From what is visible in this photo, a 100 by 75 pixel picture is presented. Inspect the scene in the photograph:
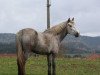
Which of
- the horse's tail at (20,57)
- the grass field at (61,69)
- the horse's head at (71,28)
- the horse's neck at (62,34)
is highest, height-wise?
the horse's head at (71,28)

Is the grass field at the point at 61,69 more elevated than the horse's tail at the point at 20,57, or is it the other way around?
the horse's tail at the point at 20,57

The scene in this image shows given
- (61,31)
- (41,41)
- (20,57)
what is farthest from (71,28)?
(20,57)

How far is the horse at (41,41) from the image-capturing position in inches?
643

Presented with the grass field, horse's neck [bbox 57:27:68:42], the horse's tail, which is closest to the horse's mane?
horse's neck [bbox 57:27:68:42]

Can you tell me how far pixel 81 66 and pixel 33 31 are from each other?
8983mm

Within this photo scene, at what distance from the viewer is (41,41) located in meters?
16.8

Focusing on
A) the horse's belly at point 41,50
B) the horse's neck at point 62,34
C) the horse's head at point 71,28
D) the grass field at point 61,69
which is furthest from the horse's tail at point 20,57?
the grass field at point 61,69

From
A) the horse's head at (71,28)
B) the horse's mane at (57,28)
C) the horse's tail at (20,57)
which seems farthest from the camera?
the horse's head at (71,28)

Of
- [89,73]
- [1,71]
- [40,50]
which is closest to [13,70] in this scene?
[1,71]

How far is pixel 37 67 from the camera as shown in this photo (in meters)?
23.7

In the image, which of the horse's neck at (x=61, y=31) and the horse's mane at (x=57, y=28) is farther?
the horse's neck at (x=61, y=31)

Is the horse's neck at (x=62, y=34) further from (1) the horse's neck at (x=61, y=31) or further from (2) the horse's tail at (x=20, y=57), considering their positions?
(2) the horse's tail at (x=20, y=57)

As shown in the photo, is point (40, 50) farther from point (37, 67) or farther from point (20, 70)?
point (37, 67)

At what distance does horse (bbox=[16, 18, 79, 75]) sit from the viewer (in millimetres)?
16344
